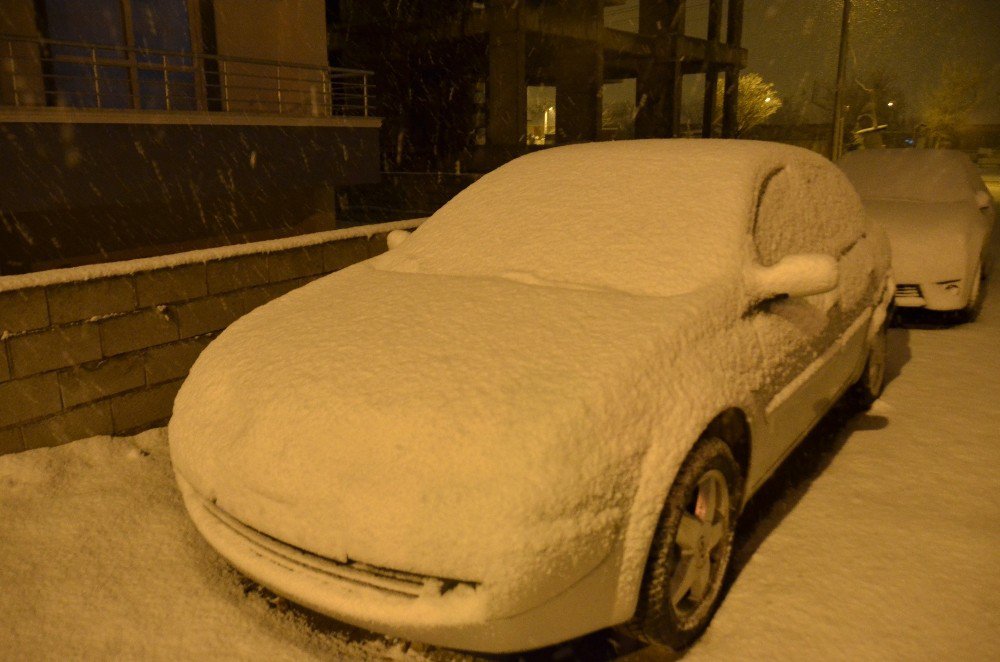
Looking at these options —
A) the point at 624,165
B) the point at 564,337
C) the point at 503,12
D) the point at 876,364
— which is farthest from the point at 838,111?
the point at 564,337

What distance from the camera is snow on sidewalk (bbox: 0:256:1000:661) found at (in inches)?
97.4

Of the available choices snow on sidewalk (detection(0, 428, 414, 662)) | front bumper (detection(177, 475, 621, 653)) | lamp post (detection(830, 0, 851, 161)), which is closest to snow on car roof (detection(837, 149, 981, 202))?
front bumper (detection(177, 475, 621, 653))

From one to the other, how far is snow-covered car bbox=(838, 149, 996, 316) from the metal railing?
6.74 m

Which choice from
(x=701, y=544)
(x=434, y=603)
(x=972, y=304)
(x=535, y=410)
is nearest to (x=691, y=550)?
(x=701, y=544)

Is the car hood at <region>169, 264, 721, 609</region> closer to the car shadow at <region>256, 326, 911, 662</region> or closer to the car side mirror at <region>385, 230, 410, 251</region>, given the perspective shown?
the car shadow at <region>256, 326, 911, 662</region>

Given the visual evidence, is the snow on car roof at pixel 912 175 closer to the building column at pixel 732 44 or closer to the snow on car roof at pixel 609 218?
the snow on car roof at pixel 609 218

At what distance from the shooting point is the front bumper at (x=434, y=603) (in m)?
1.98

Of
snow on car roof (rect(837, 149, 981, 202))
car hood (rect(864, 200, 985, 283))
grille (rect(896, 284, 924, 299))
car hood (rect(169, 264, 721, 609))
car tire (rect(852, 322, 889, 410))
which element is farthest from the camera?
snow on car roof (rect(837, 149, 981, 202))

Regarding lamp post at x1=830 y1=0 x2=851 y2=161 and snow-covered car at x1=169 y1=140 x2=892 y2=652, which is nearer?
snow-covered car at x1=169 y1=140 x2=892 y2=652

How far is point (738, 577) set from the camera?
2.87 metres

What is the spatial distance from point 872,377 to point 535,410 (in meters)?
3.18

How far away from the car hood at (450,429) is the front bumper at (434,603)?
0.06 meters

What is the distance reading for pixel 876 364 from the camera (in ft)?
14.8

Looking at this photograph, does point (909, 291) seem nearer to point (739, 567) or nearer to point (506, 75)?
point (739, 567)
